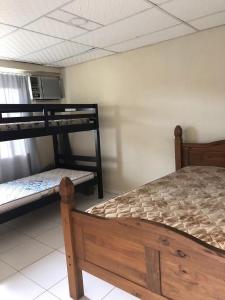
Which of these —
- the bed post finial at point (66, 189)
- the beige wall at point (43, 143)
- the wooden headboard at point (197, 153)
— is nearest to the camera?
the bed post finial at point (66, 189)

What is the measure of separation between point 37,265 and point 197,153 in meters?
2.03

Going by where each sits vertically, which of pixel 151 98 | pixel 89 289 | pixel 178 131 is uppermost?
pixel 151 98

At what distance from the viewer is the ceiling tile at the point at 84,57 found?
3.18 meters

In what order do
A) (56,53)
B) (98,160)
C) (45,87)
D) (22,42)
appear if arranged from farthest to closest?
(45,87), (98,160), (56,53), (22,42)

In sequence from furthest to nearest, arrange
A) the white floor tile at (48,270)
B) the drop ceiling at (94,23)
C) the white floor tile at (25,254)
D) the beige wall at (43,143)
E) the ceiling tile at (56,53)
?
the beige wall at (43,143) < the ceiling tile at (56,53) < the white floor tile at (25,254) < the white floor tile at (48,270) < the drop ceiling at (94,23)

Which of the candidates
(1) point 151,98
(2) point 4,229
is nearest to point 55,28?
(1) point 151,98

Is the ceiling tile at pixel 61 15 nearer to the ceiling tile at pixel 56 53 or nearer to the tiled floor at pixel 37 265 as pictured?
the ceiling tile at pixel 56 53

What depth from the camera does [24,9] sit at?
70.4 inches

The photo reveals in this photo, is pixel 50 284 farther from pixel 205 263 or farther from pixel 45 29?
pixel 45 29

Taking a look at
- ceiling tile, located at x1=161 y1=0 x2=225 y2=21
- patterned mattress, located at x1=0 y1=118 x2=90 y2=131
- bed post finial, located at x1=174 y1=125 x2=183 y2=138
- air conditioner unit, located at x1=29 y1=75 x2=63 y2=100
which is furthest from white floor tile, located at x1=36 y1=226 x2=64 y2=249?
ceiling tile, located at x1=161 y1=0 x2=225 y2=21

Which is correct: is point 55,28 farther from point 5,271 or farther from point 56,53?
point 5,271

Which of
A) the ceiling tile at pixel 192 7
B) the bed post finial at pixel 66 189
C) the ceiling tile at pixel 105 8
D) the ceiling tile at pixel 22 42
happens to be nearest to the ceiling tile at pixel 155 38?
the ceiling tile at pixel 192 7

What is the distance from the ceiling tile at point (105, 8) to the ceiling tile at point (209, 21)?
0.68m

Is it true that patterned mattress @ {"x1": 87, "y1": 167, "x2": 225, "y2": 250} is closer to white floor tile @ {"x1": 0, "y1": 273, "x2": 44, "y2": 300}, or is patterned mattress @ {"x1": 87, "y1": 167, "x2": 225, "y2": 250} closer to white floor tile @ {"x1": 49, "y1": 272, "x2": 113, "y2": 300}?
white floor tile @ {"x1": 49, "y1": 272, "x2": 113, "y2": 300}
